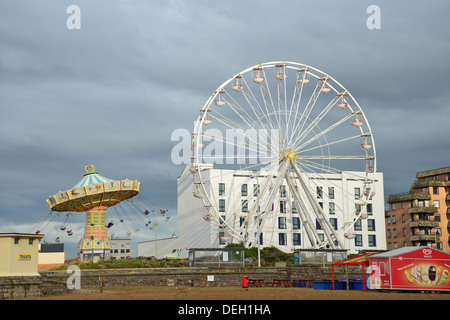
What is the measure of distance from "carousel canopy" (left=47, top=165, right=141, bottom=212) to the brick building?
50.0 meters

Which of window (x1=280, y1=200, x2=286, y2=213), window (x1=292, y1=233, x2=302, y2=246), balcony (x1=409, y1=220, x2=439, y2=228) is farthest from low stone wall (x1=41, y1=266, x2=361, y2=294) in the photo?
balcony (x1=409, y1=220, x2=439, y2=228)

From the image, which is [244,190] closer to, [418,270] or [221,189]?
[221,189]

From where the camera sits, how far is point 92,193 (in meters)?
62.2

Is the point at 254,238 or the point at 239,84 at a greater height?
the point at 239,84

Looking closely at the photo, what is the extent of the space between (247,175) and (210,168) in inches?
217

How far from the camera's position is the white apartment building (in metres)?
78.4

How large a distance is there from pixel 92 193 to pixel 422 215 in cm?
5741

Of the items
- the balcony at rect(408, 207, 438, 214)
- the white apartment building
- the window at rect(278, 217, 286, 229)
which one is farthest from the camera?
the balcony at rect(408, 207, 438, 214)

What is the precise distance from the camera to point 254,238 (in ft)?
239

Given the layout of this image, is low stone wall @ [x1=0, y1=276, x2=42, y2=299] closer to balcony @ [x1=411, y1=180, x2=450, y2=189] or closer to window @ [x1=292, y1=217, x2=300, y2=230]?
window @ [x1=292, y1=217, x2=300, y2=230]
